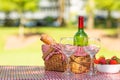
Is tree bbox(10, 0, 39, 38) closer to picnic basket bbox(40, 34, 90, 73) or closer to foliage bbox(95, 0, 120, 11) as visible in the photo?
foliage bbox(95, 0, 120, 11)

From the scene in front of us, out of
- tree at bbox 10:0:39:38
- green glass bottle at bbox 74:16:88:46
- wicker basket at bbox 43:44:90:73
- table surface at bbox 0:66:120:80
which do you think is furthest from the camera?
tree at bbox 10:0:39:38

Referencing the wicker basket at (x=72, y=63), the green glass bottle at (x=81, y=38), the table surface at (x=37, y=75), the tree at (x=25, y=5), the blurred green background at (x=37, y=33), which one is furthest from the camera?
the tree at (x=25, y=5)

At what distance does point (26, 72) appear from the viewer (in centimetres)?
291

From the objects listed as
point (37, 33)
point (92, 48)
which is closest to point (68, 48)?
point (92, 48)

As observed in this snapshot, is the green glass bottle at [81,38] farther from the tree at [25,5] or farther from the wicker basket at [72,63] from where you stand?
the tree at [25,5]

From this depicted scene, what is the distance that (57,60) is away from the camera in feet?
9.61

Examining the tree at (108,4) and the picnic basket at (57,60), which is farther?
the tree at (108,4)

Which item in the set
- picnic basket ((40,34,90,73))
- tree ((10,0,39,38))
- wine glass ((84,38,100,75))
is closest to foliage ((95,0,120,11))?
tree ((10,0,39,38))

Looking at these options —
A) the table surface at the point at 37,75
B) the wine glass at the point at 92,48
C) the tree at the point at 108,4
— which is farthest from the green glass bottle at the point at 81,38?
the tree at the point at 108,4

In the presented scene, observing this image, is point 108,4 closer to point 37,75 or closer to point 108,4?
point 108,4

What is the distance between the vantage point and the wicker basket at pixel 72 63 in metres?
2.83

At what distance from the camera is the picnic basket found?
9.29 feet

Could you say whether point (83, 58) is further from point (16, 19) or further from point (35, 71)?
point (16, 19)

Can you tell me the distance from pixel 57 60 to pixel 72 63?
138mm
